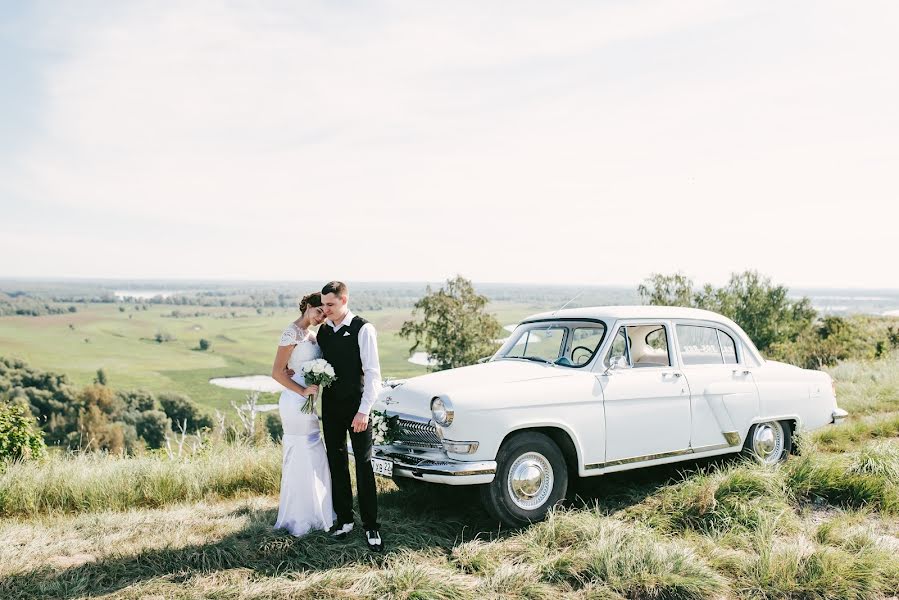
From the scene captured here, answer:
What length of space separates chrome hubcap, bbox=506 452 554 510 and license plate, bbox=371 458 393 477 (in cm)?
103

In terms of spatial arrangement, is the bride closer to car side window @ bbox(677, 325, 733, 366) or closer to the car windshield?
the car windshield

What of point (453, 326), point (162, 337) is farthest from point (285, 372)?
point (162, 337)

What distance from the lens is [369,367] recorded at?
5652 millimetres

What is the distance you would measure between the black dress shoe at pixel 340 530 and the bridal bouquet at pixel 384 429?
77 cm

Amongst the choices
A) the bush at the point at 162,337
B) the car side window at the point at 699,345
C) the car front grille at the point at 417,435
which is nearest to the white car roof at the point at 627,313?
the car side window at the point at 699,345

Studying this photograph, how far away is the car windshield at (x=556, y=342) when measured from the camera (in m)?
7.02

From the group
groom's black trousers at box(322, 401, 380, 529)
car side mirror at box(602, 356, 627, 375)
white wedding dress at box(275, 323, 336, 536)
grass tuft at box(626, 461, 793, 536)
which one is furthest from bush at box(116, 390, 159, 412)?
grass tuft at box(626, 461, 793, 536)

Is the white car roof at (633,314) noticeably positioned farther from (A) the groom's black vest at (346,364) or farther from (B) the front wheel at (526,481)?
(A) the groom's black vest at (346,364)

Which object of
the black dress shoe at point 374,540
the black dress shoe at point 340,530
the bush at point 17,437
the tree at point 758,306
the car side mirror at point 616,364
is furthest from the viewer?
the tree at point 758,306

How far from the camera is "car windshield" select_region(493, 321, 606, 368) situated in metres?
7.02

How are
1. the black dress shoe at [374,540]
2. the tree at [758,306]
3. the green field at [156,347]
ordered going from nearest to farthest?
the black dress shoe at [374,540]
the tree at [758,306]
the green field at [156,347]

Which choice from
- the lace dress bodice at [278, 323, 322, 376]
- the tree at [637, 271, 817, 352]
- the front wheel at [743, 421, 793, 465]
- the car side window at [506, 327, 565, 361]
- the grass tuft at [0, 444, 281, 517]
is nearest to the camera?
the lace dress bodice at [278, 323, 322, 376]

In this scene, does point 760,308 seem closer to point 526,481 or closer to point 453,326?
point 453,326

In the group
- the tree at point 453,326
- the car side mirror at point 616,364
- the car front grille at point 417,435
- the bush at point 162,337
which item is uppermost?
the car side mirror at point 616,364
